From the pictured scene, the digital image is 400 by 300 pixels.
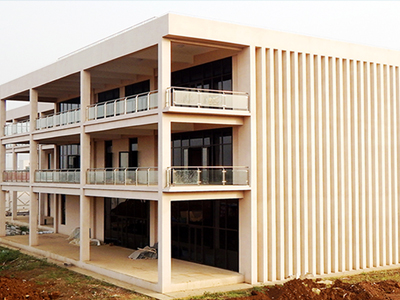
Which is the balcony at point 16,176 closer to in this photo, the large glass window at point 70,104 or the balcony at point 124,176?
the large glass window at point 70,104

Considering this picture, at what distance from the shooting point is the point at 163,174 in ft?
65.6

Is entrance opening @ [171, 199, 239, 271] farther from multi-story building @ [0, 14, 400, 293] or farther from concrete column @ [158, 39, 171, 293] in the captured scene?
concrete column @ [158, 39, 171, 293]

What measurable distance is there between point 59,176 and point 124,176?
7.06 m

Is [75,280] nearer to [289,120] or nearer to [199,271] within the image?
[199,271]

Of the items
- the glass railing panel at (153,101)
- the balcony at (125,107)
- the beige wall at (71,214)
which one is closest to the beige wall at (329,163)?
the glass railing panel at (153,101)

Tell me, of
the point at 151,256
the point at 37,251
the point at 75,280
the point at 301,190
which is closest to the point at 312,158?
the point at 301,190

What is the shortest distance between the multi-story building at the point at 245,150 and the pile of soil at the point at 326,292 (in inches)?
110

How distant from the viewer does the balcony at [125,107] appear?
2114 cm

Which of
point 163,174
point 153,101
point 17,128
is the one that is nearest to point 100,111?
point 153,101

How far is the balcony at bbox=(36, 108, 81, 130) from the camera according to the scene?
2673 cm

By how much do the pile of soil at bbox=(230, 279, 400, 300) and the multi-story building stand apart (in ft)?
9.14

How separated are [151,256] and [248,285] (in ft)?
21.1

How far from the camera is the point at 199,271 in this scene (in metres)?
22.4

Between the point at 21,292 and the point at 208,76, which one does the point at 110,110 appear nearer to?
the point at 208,76
